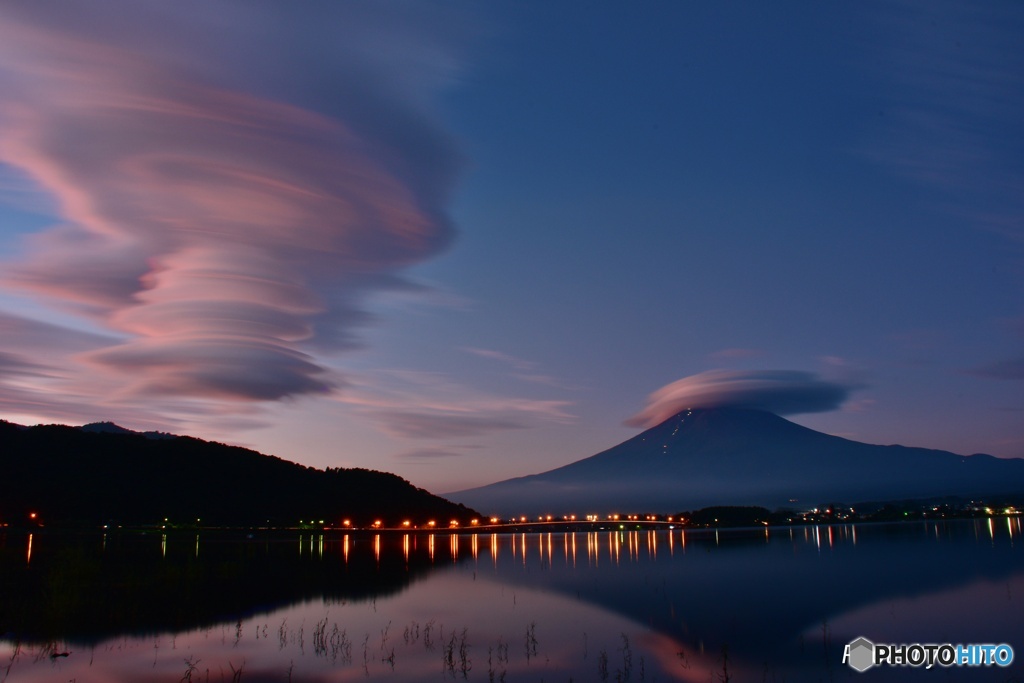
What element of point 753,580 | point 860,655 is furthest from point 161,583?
point 753,580

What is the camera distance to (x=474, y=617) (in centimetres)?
3189

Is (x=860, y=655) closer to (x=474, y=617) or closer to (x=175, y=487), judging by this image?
(x=474, y=617)

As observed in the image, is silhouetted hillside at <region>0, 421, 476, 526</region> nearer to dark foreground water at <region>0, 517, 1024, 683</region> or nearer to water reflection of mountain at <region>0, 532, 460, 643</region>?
water reflection of mountain at <region>0, 532, 460, 643</region>

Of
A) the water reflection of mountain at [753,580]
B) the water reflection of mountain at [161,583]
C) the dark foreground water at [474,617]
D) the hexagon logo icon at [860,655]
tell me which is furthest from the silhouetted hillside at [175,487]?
the hexagon logo icon at [860,655]

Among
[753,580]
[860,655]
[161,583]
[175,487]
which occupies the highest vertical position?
[175,487]

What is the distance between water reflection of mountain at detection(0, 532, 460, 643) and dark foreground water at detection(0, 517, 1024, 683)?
0.51 ft

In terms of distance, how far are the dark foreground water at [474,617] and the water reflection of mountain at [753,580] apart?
197 mm

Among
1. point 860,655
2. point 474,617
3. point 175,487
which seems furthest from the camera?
point 175,487

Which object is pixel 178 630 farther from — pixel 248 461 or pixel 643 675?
pixel 248 461

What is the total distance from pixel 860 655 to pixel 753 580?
23.6 metres

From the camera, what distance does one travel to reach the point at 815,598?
37906 millimetres

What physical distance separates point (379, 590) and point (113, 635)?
17.2 m

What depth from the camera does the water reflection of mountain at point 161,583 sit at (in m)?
27.1

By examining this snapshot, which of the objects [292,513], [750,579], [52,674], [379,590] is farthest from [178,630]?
[292,513]
